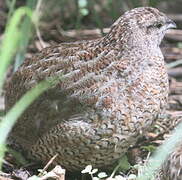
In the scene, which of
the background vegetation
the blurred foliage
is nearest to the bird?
the background vegetation

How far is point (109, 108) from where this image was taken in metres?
4.32

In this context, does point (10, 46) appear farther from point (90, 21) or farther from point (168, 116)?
point (90, 21)

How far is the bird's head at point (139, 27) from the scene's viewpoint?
4.51 meters

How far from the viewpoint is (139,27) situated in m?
4.52

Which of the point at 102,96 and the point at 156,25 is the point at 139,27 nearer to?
the point at 156,25

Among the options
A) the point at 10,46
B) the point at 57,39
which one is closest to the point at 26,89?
the point at 10,46

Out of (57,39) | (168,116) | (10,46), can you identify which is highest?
(10,46)

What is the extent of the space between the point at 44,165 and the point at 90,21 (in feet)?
9.81

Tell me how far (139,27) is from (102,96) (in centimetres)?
55

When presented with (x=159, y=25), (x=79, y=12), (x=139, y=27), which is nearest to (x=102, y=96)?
(x=139, y=27)

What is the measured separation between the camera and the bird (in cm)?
432

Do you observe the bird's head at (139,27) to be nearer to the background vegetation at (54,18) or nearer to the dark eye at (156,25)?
the dark eye at (156,25)

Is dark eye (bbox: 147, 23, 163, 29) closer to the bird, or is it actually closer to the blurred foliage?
the bird

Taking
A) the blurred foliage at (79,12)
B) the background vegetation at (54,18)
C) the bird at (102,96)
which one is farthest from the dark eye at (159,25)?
the blurred foliage at (79,12)
